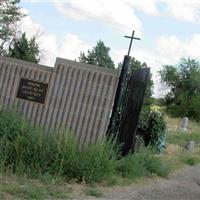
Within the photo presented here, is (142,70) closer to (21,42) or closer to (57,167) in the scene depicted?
(57,167)

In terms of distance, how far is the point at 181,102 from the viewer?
4922cm

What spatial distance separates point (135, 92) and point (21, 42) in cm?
1521

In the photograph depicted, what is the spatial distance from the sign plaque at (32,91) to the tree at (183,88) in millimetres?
36418

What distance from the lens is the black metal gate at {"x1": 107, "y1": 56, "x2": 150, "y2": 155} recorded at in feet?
37.6

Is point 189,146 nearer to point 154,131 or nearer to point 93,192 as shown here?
point 154,131

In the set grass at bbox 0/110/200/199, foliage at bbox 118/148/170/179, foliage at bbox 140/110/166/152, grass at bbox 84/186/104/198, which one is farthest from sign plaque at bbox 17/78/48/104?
foliage at bbox 140/110/166/152

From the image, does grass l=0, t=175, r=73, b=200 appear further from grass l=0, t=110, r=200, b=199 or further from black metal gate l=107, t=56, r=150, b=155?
black metal gate l=107, t=56, r=150, b=155

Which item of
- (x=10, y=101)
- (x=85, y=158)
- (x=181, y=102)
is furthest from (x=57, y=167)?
(x=181, y=102)

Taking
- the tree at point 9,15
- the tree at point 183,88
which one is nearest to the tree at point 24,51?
the tree at point 9,15

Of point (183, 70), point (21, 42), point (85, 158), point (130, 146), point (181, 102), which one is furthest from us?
point (183, 70)

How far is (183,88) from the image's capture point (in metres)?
52.2

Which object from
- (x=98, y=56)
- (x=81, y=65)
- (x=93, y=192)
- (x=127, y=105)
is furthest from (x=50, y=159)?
(x=98, y=56)

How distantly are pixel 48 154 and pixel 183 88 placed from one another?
43171 mm

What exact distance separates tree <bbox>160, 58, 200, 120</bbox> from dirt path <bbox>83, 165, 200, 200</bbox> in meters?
35.0
